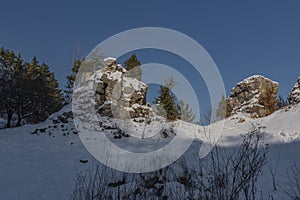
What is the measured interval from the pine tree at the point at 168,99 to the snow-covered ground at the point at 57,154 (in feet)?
13.3

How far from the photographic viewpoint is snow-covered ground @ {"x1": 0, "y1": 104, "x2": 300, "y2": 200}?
5.74 m

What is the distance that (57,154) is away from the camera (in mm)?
8656

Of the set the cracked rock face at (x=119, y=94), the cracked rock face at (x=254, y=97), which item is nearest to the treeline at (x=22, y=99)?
the cracked rock face at (x=119, y=94)

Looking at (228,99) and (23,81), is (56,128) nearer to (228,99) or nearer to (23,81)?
(23,81)

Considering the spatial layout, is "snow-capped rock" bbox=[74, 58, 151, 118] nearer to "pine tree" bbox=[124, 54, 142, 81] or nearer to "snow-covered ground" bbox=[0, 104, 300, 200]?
"snow-covered ground" bbox=[0, 104, 300, 200]

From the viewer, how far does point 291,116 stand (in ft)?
41.6

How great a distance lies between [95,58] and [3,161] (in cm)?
1517

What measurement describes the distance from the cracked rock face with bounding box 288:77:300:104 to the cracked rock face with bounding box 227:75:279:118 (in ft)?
5.04

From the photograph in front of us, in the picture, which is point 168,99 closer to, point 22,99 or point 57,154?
point 22,99

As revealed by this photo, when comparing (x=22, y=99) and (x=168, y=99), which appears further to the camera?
(x=168, y=99)

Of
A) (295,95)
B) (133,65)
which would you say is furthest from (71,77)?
(295,95)

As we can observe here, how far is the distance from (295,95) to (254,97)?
296cm

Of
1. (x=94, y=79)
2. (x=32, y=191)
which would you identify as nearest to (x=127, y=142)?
(x=32, y=191)

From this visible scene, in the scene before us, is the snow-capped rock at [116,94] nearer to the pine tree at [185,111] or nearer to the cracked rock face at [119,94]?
the cracked rock face at [119,94]
